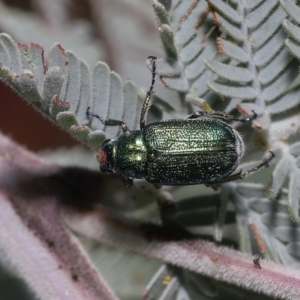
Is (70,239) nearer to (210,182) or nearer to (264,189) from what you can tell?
(210,182)

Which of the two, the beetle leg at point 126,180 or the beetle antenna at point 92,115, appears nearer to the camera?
the beetle antenna at point 92,115

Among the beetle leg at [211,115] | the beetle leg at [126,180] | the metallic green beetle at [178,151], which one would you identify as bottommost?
the beetle leg at [126,180]

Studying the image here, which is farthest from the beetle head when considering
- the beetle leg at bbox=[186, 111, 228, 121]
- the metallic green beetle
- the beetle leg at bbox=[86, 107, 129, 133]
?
the beetle leg at bbox=[186, 111, 228, 121]

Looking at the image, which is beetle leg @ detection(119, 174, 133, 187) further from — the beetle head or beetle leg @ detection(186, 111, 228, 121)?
beetle leg @ detection(186, 111, 228, 121)

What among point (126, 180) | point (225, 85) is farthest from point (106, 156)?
point (225, 85)

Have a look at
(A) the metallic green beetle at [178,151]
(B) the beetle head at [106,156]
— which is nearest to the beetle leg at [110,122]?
(A) the metallic green beetle at [178,151]

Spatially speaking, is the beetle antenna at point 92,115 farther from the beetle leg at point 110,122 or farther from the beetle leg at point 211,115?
the beetle leg at point 211,115
